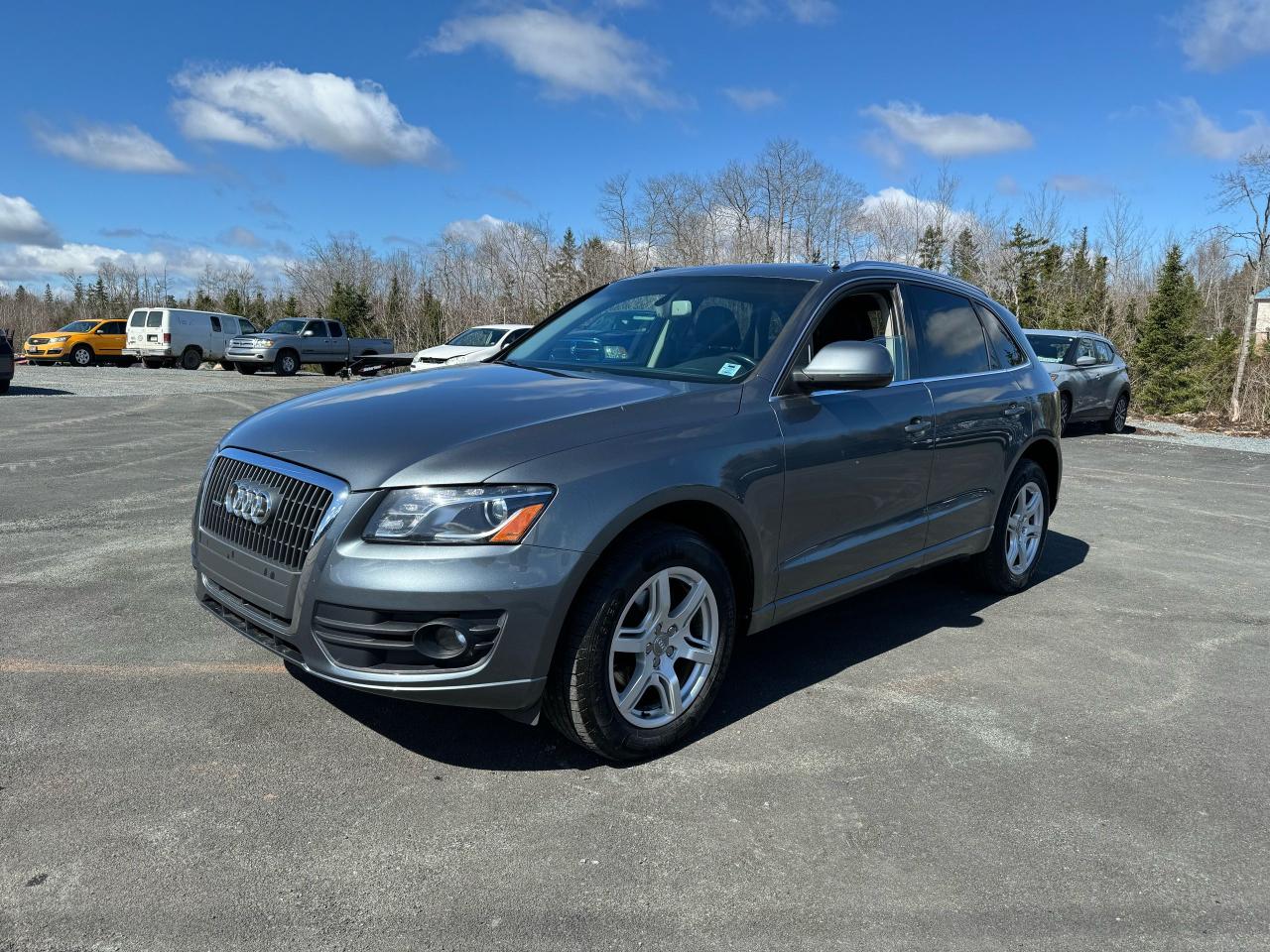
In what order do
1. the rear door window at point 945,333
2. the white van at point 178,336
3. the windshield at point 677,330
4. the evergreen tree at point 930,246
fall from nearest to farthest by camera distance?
the windshield at point 677,330, the rear door window at point 945,333, the white van at point 178,336, the evergreen tree at point 930,246

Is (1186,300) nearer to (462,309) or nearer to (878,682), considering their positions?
(878,682)

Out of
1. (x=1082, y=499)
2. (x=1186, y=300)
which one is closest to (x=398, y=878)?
(x=1082, y=499)

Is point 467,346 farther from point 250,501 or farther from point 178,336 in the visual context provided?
point 250,501

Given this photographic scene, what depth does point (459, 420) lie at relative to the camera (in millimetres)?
3195

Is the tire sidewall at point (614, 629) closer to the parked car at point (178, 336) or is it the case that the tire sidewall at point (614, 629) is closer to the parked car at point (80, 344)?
the parked car at point (178, 336)

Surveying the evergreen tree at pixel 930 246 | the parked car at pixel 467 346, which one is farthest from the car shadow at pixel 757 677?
the evergreen tree at pixel 930 246

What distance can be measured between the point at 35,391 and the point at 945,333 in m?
20.5

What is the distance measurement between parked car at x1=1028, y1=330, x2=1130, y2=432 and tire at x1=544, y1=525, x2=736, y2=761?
13.3m

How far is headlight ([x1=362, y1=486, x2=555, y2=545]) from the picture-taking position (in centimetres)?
286

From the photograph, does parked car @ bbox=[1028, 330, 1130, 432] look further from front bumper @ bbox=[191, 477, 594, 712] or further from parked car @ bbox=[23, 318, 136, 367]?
parked car @ bbox=[23, 318, 136, 367]

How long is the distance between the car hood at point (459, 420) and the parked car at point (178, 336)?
32150 mm

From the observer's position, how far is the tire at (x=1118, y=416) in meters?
16.3

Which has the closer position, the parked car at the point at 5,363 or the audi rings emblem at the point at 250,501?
the audi rings emblem at the point at 250,501

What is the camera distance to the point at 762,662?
438 centimetres
